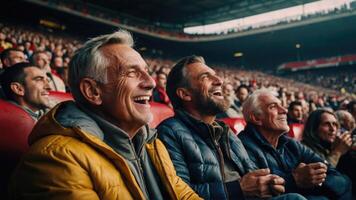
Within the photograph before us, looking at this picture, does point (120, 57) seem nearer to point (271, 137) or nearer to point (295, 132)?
point (271, 137)

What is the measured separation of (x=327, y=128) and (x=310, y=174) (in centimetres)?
111

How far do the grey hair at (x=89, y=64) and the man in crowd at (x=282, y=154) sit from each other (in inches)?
50.8

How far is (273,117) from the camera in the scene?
233 centimetres

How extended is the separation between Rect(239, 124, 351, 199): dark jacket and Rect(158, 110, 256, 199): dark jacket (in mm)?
261

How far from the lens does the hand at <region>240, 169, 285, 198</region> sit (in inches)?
59.4

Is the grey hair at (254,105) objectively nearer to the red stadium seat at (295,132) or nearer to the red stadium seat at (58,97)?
the red stadium seat at (295,132)

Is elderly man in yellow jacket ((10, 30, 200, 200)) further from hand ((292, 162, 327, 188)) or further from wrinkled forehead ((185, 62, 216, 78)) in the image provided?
hand ((292, 162, 327, 188))

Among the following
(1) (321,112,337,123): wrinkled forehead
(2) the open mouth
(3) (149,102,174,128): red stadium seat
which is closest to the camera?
(2) the open mouth

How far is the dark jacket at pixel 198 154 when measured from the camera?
156 cm

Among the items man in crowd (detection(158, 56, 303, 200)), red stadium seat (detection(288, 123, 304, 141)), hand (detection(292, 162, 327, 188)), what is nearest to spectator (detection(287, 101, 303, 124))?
red stadium seat (detection(288, 123, 304, 141))

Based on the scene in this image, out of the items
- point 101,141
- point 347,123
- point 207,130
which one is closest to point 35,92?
point 207,130

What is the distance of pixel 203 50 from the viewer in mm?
24406

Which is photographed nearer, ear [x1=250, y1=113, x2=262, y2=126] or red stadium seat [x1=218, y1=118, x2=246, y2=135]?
ear [x1=250, y1=113, x2=262, y2=126]

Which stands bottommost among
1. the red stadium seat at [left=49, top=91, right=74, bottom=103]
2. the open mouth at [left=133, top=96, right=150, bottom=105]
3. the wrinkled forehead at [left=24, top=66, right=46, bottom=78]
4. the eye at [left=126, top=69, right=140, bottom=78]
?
the open mouth at [left=133, top=96, right=150, bottom=105]
